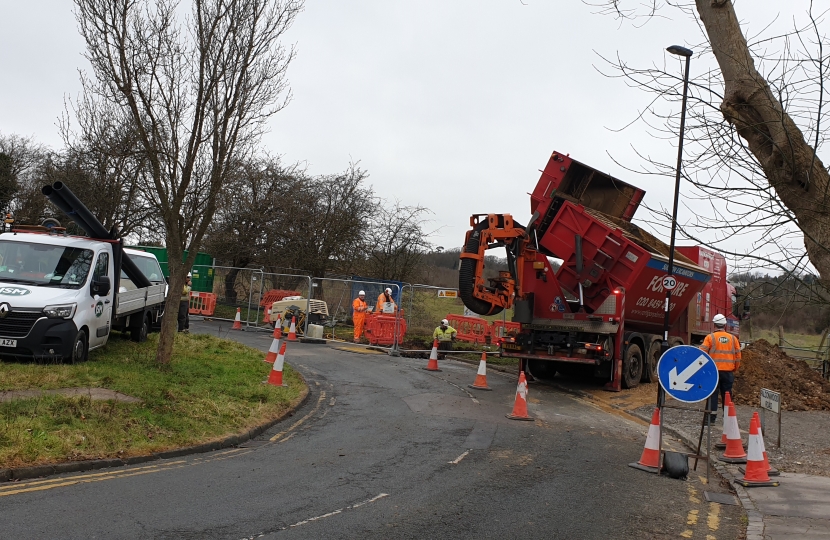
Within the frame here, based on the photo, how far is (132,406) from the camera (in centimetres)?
891

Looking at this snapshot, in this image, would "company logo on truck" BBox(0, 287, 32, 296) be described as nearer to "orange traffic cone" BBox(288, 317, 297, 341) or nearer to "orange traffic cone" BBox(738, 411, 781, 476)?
"orange traffic cone" BBox(738, 411, 781, 476)

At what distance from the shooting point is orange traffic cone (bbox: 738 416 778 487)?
8.24 m

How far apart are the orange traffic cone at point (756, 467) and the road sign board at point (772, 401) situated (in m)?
1.88

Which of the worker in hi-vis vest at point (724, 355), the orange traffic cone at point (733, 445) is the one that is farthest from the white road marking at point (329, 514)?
the worker in hi-vis vest at point (724, 355)

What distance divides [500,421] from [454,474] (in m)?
3.90

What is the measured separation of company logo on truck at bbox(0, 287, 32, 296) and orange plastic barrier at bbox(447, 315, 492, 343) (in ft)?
54.2

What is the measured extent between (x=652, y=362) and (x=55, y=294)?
Answer: 1307 cm

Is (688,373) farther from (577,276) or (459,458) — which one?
(577,276)

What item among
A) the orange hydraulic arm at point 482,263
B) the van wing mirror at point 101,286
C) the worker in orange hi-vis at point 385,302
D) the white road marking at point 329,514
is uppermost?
the orange hydraulic arm at point 482,263

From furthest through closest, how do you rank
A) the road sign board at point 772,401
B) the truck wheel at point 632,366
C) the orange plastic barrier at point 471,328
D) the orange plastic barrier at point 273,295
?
the orange plastic barrier at point 273,295, the orange plastic barrier at point 471,328, the truck wheel at point 632,366, the road sign board at point 772,401

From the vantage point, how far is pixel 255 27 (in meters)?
11.6

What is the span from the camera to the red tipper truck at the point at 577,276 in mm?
15594

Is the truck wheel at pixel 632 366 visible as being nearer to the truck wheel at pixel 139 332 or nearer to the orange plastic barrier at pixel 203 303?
the truck wheel at pixel 139 332

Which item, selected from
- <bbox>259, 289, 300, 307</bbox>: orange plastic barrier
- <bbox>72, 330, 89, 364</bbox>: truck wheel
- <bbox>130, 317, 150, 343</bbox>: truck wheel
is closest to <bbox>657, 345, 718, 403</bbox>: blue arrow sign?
<bbox>72, 330, 89, 364</bbox>: truck wheel
